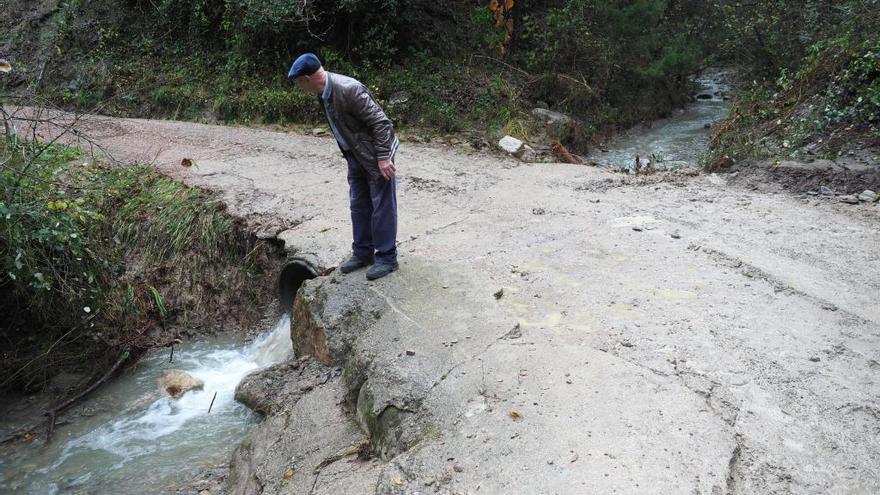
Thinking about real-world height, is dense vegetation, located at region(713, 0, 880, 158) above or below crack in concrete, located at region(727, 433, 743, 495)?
above

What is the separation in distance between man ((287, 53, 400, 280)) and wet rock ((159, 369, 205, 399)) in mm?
1924

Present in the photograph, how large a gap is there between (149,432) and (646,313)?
149 inches

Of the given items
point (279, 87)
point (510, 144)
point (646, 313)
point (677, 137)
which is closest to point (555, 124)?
point (510, 144)

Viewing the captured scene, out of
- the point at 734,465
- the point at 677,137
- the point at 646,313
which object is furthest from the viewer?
the point at 677,137

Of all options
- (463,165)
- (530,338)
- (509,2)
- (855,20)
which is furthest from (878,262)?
(509,2)

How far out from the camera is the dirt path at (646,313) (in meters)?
2.86

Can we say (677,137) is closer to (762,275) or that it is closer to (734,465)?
(762,275)

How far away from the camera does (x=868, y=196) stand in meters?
6.09

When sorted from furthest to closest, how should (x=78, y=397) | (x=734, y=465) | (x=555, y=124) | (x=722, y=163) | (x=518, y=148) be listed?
(x=555, y=124) < (x=518, y=148) < (x=722, y=163) < (x=78, y=397) < (x=734, y=465)

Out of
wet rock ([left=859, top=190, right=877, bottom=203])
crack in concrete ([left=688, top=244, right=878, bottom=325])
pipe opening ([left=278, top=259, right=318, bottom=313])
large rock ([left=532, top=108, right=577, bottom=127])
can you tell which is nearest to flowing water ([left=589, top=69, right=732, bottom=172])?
large rock ([left=532, top=108, right=577, bottom=127])

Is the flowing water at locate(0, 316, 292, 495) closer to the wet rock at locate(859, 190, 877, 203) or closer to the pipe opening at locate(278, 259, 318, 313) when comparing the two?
the pipe opening at locate(278, 259, 318, 313)

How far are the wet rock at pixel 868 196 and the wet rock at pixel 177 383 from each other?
6302mm

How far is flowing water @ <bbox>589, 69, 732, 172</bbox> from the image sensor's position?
34.0ft

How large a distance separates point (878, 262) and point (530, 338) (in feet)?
9.46
